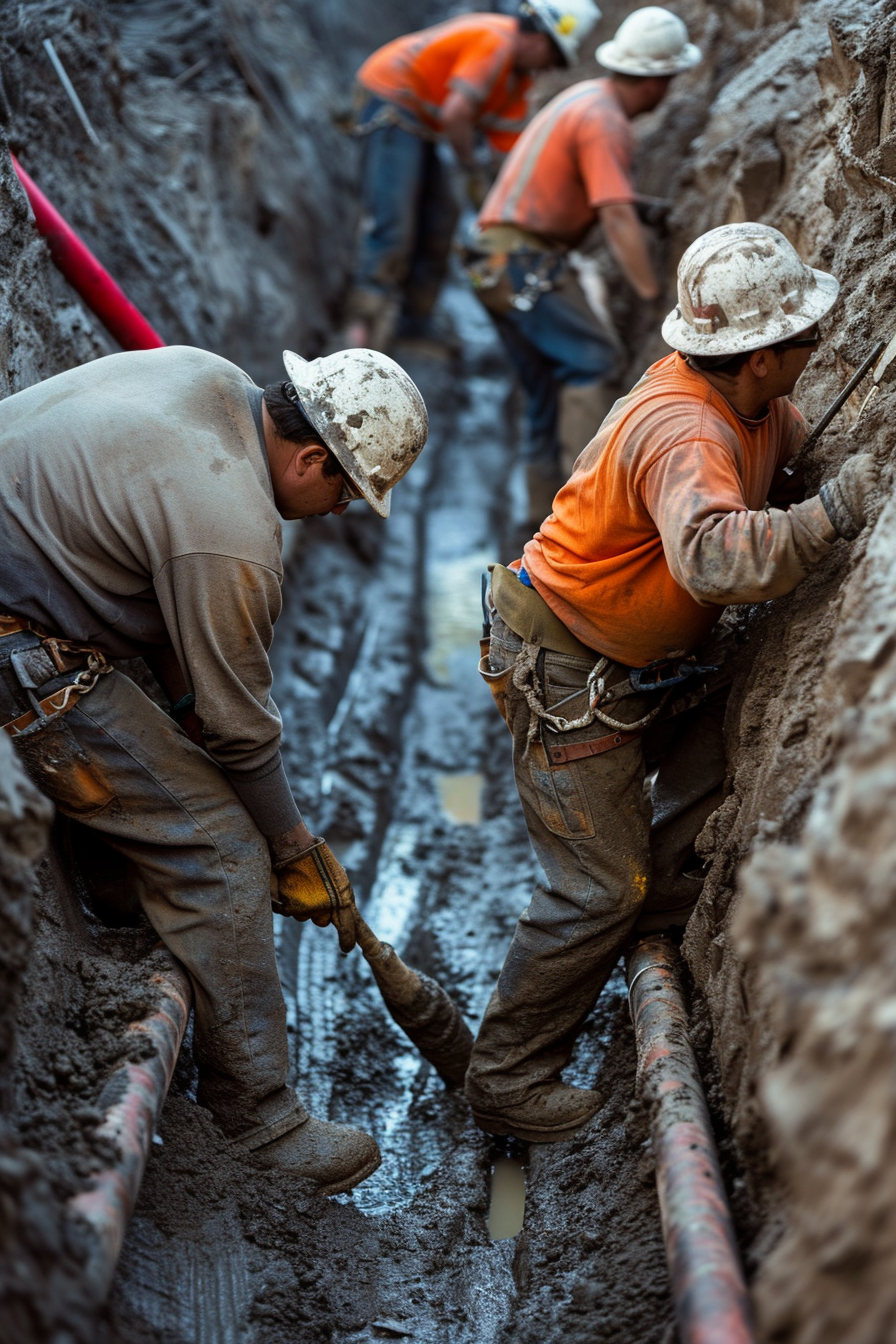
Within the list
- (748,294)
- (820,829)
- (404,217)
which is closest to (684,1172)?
(820,829)

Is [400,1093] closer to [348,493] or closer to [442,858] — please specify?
[442,858]

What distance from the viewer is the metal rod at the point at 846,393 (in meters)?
2.82

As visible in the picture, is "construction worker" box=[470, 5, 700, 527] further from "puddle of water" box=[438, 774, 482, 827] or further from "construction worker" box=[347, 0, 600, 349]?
"puddle of water" box=[438, 774, 482, 827]

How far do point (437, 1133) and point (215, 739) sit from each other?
56.4 inches

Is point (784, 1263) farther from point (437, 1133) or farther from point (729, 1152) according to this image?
point (437, 1133)

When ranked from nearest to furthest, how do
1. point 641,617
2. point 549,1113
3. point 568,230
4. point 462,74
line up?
point 641,617 < point 549,1113 < point 568,230 < point 462,74

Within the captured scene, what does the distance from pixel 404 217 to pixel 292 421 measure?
16.9 ft

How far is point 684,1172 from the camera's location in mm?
2221

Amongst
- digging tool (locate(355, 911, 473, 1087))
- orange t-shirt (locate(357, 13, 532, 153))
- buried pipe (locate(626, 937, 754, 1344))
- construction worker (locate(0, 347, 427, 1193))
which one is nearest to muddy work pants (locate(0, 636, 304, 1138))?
construction worker (locate(0, 347, 427, 1193))

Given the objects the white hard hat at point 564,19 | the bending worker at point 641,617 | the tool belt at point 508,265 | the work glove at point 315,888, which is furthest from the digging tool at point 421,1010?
the white hard hat at point 564,19

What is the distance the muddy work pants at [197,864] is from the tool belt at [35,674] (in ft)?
0.18

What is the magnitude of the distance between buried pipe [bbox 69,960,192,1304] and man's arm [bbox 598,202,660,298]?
370cm

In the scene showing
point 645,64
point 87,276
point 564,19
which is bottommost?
point 87,276

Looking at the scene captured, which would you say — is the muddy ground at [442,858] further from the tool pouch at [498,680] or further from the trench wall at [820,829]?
the tool pouch at [498,680]
